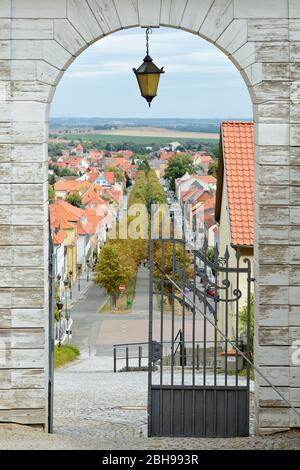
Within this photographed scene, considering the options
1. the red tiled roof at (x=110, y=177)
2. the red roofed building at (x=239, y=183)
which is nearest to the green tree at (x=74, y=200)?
the red tiled roof at (x=110, y=177)

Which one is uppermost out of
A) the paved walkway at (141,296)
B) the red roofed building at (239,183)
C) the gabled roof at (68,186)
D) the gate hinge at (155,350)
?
the red roofed building at (239,183)

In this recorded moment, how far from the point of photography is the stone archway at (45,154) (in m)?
9.54

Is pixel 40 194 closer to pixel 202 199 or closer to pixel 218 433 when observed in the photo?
pixel 218 433

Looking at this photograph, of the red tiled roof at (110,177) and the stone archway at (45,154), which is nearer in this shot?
the stone archway at (45,154)

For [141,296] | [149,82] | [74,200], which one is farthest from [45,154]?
[74,200]

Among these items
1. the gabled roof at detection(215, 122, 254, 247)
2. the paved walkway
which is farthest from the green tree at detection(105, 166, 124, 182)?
the gabled roof at detection(215, 122, 254, 247)

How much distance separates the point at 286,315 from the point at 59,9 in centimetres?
355

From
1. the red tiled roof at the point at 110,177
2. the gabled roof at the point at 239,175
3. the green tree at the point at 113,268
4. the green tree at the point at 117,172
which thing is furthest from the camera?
the green tree at the point at 117,172

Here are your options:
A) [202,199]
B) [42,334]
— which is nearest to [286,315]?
[42,334]

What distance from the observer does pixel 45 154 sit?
9.77m

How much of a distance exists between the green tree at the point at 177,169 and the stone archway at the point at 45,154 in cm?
14222

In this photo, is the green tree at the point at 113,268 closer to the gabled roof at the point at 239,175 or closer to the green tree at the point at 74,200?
A: the gabled roof at the point at 239,175

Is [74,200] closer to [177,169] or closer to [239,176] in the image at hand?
[177,169]
